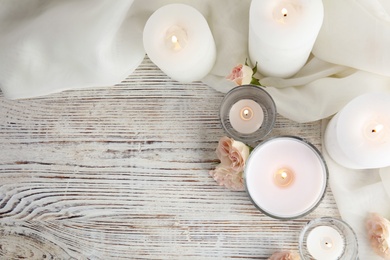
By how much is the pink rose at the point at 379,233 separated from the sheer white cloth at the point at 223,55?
0.01 meters

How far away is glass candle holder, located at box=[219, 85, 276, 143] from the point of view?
2.27 feet

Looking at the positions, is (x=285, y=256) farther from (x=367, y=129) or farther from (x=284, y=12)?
(x=284, y=12)

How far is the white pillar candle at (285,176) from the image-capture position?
67 centimetres

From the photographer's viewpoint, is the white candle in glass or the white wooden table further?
the white wooden table

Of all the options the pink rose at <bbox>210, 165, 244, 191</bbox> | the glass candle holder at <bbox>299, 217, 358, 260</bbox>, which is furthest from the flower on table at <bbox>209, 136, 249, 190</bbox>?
the glass candle holder at <bbox>299, 217, 358, 260</bbox>

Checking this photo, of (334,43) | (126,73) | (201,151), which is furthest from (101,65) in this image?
(334,43)

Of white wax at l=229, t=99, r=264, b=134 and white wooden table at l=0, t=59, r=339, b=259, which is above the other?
white wax at l=229, t=99, r=264, b=134

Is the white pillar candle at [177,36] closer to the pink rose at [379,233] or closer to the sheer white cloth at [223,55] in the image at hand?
the sheer white cloth at [223,55]

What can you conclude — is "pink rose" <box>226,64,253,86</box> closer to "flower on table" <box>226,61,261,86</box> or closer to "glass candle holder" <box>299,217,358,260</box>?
"flower on table" <box>226,61,261,86</box>

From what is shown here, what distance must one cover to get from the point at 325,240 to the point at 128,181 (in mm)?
284

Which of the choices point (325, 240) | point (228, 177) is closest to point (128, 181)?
point (228, 177)

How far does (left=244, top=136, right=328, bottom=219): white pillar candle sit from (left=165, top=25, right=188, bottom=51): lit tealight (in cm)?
17

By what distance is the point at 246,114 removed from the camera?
2.32 feet

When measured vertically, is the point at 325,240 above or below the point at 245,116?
below
